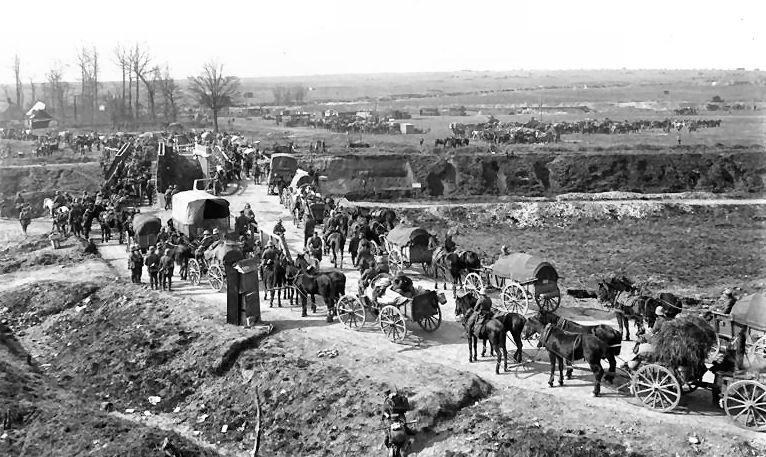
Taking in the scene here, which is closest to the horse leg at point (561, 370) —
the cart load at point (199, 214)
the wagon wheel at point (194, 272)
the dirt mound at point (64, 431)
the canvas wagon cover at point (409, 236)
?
the dirt mound at point (64, 431)

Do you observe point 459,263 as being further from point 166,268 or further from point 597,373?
point 166,268

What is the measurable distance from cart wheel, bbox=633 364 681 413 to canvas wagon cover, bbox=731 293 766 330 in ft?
8.78

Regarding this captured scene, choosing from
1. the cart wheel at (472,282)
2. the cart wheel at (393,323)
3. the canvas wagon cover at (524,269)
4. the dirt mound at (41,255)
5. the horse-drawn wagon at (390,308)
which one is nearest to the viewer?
the cart wheel at (393,323)

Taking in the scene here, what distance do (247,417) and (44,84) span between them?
122448 millimetres

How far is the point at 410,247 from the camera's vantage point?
2348cm

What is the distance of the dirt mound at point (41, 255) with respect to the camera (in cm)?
2784

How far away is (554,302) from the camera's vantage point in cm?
2047

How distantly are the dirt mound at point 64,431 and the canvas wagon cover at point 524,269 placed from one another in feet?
29.8

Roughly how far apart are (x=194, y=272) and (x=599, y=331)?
519 inches

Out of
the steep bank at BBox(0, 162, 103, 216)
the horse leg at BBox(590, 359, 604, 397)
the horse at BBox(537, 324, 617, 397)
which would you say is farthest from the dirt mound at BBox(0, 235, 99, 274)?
the horse leg at BBox(590, 359, 604, 397)

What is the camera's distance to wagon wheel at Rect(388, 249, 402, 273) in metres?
24.1

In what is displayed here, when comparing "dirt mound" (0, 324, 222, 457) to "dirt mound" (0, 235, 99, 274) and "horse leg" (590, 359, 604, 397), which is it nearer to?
"horse leg" (590, 359, 604, 397)

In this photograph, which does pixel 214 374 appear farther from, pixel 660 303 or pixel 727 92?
pixel 727 92

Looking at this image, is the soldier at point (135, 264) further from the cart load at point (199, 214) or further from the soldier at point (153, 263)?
the cart load at point (199, 214)
